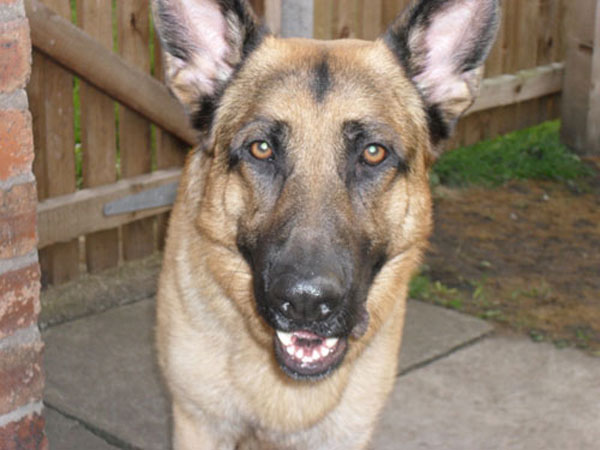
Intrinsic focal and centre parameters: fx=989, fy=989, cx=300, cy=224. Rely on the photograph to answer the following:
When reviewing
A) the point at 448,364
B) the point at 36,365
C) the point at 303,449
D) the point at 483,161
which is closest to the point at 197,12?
the point at 36,365

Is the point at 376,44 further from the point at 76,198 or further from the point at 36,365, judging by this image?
the point at 76,198

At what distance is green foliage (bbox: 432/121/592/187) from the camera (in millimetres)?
6809

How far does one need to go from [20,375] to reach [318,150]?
1.02 metres

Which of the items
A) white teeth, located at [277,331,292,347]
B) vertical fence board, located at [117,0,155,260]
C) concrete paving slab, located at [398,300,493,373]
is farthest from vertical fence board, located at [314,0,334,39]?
white teeth, located at [277,331,292,347]

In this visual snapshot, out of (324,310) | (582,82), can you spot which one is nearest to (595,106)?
(582,82)

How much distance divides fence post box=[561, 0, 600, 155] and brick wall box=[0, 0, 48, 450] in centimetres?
555

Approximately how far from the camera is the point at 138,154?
16.8 ft

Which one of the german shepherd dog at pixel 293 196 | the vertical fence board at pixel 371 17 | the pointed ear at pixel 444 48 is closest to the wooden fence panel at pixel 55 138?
the german shepherd dog at pixel 293 196

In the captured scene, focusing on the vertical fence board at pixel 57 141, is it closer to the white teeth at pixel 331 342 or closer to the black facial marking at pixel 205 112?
the black facial marking at pixel 205 112

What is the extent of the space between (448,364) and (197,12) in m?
2.04

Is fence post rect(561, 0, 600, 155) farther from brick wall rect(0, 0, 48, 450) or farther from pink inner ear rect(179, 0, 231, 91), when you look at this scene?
brick wall rect(0, 0, 48, 450)

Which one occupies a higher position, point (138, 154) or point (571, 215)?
point (138, 154)

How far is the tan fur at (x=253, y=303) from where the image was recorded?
9.71 feet

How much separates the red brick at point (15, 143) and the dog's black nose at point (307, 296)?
2.38ft
